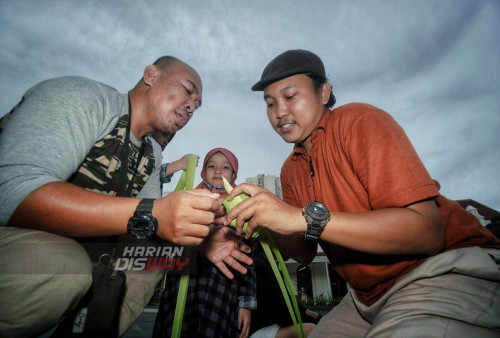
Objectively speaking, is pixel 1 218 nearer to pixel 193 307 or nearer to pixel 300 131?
pixel 193 307

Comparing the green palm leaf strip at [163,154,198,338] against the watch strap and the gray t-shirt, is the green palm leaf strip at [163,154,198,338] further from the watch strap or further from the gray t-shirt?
the gray t-shirt

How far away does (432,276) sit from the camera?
59.6 inches

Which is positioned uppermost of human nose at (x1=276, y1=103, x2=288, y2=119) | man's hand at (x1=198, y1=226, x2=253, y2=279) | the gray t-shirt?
human nose at (x1=276, y1=103, x2=288, y2=119)

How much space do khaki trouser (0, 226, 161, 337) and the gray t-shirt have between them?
0.61ft

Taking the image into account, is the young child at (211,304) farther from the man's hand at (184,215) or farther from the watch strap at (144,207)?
the watch strap at (144,207)

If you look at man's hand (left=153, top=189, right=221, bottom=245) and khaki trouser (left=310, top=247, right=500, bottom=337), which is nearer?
khaki trouser (left=310, top=247, right=500, bottom=337)

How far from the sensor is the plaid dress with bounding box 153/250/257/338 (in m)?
2.49

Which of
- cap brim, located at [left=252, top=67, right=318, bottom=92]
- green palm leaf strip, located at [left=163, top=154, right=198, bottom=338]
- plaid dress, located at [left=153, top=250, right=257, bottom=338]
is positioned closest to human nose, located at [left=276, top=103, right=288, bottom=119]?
cap brim, located at [left=252, top=67, right=318, bottom=92]

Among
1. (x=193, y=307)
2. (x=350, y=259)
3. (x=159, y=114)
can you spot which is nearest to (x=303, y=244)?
(x=350, y=259)

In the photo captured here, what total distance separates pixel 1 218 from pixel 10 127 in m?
0.55

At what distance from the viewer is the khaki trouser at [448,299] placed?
1.25 m

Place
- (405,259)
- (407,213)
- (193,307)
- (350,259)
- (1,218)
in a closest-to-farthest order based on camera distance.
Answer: (1,218), (407,213), (405,259), (350,259), (193,307)

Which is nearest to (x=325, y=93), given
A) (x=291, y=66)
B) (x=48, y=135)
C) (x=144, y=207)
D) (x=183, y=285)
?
(x=291, y=66)

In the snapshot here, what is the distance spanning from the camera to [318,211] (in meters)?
1.43
